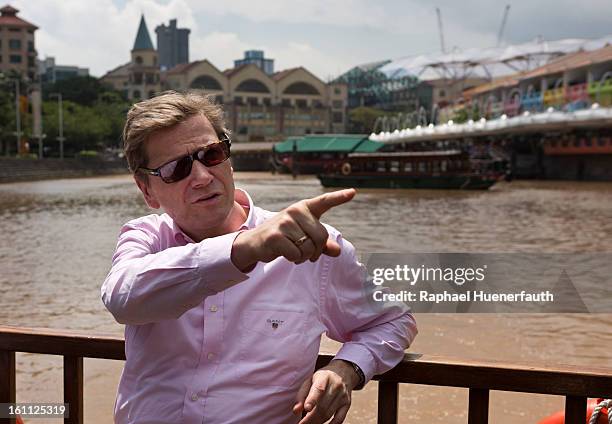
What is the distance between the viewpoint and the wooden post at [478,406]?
1776 millimetres

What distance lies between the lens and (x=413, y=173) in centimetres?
3188

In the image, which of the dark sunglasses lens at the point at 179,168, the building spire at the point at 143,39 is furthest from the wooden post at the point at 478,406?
the building spire at the point at 143,39

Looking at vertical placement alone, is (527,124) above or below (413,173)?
above

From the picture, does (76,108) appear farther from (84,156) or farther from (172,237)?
(172,237)

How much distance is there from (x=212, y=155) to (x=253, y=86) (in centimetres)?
9464

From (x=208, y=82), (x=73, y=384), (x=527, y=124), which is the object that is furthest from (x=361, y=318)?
(x=208, y=82)

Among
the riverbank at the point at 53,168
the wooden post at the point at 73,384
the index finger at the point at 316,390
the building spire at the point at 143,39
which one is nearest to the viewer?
the index finger at the point at 316,390

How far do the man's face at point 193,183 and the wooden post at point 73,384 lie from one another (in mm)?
583

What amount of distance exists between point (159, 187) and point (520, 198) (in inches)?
1054

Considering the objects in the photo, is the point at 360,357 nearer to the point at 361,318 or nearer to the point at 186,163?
the point at 361,318

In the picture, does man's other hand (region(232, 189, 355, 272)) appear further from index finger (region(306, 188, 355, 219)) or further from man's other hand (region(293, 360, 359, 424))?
man's other hand (region(293, 360, 359, 424))

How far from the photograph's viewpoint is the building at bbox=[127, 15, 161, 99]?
9538 cm

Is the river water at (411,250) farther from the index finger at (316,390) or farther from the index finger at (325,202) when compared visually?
the index finger at (325,202)

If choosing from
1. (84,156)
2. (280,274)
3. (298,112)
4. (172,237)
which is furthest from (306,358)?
(298,112)
